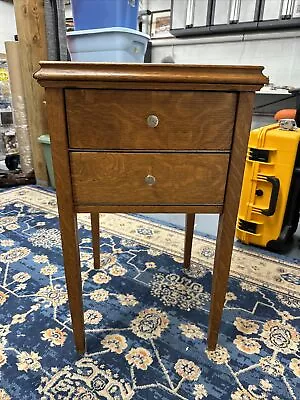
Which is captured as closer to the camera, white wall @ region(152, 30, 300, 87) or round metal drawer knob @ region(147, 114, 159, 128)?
round metal drawer knob @ region(147, 114, 159, 128)

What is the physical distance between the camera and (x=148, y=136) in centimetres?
62

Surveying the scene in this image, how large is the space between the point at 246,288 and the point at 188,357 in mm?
415

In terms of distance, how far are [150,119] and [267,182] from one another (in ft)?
2.97

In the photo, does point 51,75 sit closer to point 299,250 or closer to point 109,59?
point 109,59

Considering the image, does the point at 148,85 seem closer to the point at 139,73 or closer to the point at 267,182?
the point at 139,73

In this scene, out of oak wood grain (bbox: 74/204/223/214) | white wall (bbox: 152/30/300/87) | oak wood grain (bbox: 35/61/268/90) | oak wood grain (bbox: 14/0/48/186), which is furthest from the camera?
white wall (bbox: 152/30/300/87)

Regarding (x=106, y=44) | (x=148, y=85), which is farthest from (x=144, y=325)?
(x=106, y=44)

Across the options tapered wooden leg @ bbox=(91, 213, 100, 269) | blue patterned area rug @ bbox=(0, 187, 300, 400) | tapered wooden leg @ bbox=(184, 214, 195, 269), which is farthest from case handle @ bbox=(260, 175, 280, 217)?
tapered wooden leg @ bbox=(91, 213, 100, 269)

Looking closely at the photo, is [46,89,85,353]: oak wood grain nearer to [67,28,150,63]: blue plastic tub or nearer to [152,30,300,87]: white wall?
[67,28,150,63]: blue plastic tub

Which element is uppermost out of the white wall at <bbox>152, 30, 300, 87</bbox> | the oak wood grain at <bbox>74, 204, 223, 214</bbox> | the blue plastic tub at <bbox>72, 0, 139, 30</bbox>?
the white wall at <bbox>152, 30, 300, 87</bbox>

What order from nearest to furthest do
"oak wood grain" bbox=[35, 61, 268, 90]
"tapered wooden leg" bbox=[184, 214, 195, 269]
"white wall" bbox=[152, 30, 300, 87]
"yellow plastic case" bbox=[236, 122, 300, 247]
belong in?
"oak wood grain" bbox=[35, 61, 268, 90], "tapered wooden leg" bbox=[184, 214, 195, 269], "yellow plastic case" bbox=[236, 122, 300, 247], "white wall" bbox=[152, 30, 300, 87]

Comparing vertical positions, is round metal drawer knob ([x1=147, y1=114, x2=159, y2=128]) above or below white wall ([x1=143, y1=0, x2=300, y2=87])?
below

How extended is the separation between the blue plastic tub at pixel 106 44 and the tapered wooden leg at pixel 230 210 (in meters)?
0.35

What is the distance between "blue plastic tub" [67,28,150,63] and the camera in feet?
2.37
